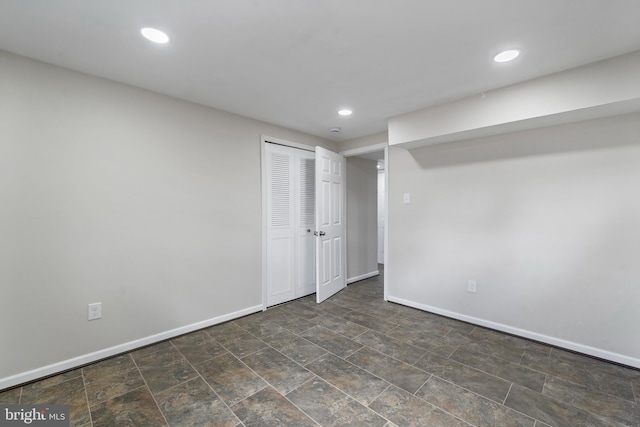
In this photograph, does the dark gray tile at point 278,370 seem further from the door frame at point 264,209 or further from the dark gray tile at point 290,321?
the door frame at point 264,209

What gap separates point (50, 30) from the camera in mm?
1676

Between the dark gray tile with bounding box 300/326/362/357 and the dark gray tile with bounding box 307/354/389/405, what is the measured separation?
0.44ft

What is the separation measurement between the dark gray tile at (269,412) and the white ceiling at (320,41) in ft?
7.61

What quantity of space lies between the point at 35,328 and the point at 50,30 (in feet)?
6.63

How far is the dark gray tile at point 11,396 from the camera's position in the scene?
1761 mm

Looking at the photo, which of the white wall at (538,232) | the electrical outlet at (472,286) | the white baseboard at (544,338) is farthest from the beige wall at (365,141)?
the white baseboard at (544,338)

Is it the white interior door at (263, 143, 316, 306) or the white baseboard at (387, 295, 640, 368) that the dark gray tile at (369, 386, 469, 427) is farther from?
the white interior door at (263, 143, 316, 306)

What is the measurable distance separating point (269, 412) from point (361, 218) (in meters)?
3.40

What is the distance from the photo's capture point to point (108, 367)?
2150 mm

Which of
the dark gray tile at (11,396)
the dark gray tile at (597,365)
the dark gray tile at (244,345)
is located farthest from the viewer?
the dark gray tile at (244,345)

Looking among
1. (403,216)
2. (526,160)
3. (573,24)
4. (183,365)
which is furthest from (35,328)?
(526,160)

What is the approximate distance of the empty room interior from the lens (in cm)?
166

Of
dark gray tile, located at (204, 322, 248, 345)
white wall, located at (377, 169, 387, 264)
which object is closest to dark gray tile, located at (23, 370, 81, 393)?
dark gray tile, located at (204, 322, 248, 345)

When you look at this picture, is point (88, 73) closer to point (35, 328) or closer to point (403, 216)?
point (35, 328)
